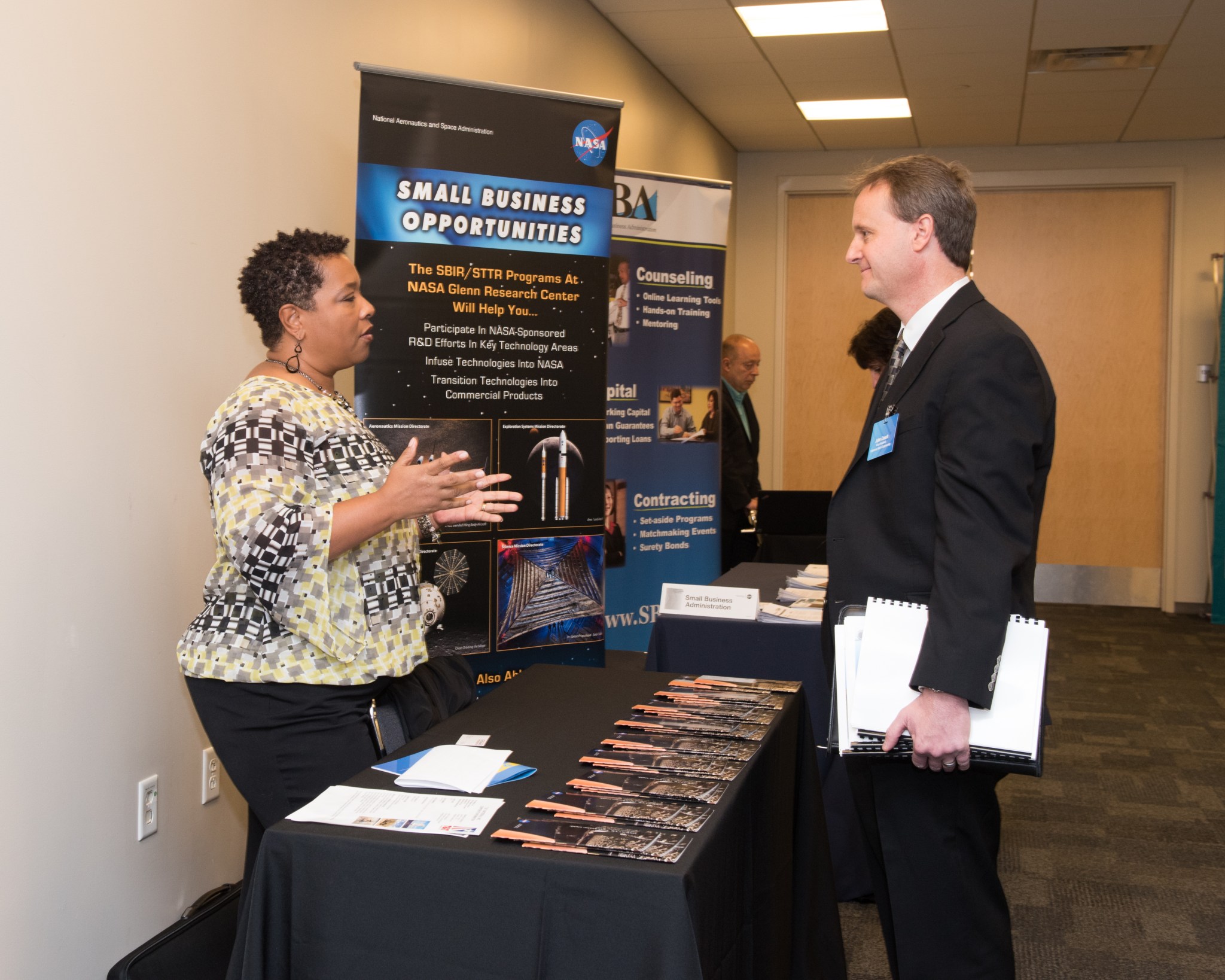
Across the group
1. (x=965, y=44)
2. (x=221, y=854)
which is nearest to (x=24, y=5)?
(x=221, y=854)

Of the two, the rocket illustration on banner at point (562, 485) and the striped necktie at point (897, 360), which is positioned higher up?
the striped necktie at point (897, 360)

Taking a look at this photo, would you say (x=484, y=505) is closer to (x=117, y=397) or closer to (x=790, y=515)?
(x=117, y=397)

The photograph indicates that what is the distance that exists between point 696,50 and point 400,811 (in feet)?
18.1

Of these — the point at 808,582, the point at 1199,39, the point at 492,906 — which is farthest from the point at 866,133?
the point at 492,906

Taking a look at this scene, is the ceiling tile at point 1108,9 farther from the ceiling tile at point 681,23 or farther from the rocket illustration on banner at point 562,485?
the rocket illustration on banner at point 562,485

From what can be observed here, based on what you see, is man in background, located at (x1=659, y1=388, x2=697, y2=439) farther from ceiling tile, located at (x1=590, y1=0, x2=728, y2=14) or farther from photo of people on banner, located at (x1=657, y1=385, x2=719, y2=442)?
ceiling tile, located at (x1=590, y1=0, x2=728, y2=14)

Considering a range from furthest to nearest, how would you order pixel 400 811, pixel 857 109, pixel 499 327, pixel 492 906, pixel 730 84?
pixel 857 109 < pixel 730 84 < pixel 499 327 < pixel 400 811 < pixel 492 906

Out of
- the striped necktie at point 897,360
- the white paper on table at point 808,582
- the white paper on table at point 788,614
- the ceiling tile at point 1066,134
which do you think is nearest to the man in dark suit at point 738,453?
the white paper on table at point 808,582

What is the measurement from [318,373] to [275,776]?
2.57 feet

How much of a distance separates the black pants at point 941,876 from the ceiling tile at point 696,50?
16.4 feet

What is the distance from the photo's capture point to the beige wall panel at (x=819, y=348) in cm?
855

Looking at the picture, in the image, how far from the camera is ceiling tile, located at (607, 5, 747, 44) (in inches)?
219

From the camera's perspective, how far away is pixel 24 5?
2.04m

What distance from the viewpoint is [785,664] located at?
3.05 metres
